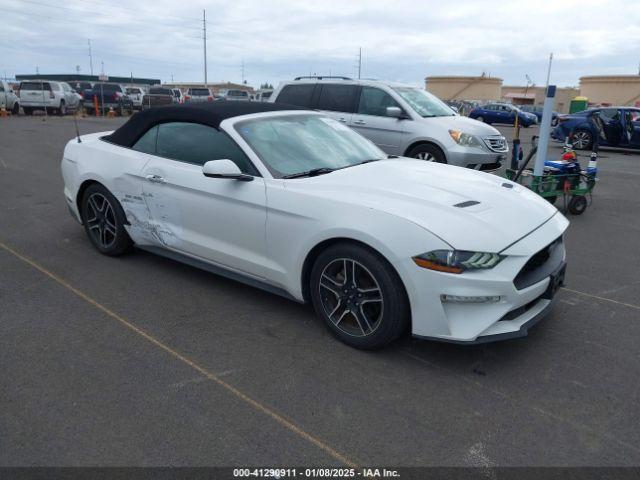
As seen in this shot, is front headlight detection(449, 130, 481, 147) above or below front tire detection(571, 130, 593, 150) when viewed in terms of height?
above

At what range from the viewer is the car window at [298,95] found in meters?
9.85

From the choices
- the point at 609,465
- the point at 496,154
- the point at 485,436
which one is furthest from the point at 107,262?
the point at 496,154

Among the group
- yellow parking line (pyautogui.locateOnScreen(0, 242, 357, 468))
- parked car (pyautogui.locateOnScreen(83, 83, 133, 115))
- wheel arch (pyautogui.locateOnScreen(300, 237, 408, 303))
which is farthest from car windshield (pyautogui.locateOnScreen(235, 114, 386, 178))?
parked car (pyautogui.locateOnScreen(83, 83, 133, 115))

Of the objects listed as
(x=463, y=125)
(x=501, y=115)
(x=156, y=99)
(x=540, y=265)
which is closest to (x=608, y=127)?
(x=463, y=125)

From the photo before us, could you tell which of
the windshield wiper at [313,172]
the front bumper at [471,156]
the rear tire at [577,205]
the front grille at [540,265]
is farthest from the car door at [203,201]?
the rear tire at [577,205]

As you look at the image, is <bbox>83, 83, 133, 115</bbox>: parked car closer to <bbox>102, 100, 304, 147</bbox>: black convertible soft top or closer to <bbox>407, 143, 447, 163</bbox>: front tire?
<bbox>407, 143, 447, 163</bbox>: front tire

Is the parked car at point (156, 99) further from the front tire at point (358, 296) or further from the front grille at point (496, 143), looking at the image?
the front tire at point (358, 296)

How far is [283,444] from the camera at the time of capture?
261cm

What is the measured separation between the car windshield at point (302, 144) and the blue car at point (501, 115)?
31.4 metres

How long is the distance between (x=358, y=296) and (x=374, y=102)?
21.5ft

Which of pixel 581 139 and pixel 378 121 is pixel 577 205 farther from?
pixel 581 139

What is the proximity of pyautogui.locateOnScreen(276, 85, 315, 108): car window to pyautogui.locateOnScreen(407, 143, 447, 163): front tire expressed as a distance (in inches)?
90.3

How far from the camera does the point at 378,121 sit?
29.8 ft

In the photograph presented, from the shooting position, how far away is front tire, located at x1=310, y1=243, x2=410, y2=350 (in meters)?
3.23
